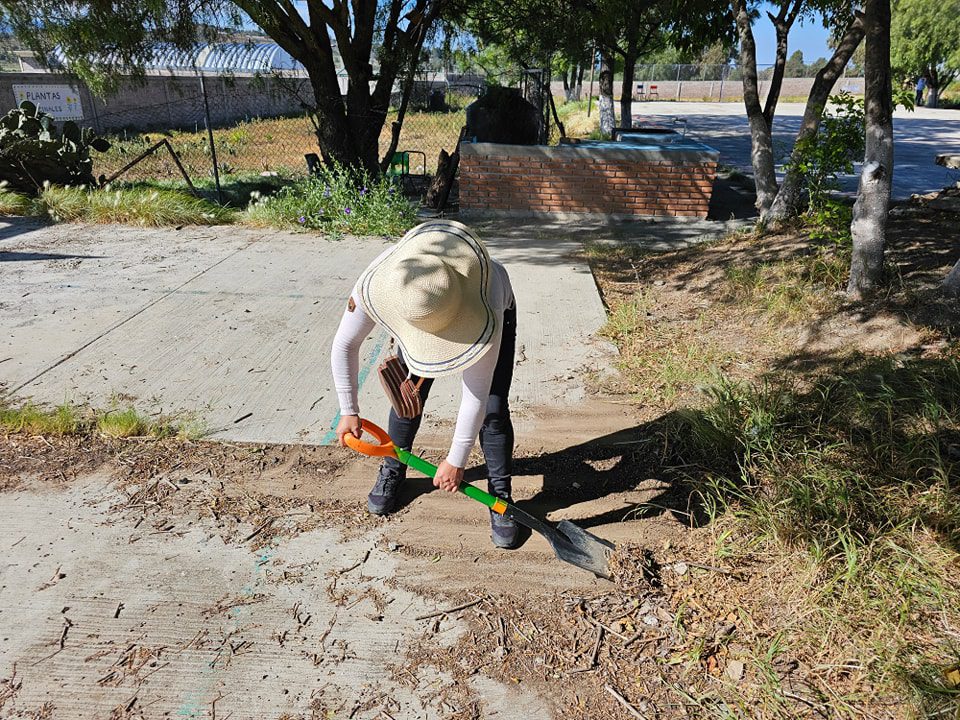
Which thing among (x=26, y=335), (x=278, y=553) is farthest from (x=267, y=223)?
(x=278, y=553)

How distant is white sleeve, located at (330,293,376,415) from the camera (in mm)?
2559

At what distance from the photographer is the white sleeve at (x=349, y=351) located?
2559 millimetres

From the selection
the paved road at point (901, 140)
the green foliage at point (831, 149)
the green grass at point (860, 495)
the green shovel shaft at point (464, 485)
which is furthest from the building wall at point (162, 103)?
the green shovel shaft at point (464, 485)

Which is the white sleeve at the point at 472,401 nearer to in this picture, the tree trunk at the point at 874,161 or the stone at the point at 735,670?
the stone at the point at 735,670

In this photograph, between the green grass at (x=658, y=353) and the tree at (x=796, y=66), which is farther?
the tree at (x=796, y=66)

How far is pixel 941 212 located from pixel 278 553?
750 centimetres

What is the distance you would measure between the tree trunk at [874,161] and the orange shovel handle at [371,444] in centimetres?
399

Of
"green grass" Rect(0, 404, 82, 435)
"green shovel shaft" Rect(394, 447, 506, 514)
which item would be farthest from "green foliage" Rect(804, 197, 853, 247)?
"green grass" Rect(0, 404, 82, 435)

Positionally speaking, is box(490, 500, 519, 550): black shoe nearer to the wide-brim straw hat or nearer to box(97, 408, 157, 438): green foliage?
the wide-brim straw hat

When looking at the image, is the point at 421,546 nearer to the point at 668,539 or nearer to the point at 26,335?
the point at 668,539

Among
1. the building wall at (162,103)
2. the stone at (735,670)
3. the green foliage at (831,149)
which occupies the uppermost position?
the building wall at (162,103)

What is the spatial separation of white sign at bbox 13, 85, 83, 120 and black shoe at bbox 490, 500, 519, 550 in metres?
12.2

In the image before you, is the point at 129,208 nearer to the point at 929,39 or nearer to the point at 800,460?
the point at 800,460

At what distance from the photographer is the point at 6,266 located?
673 cm
